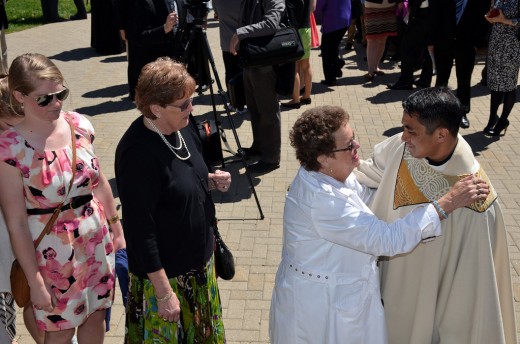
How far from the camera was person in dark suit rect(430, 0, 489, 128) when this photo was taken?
7.16 m

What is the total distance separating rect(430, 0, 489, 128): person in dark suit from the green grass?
1173cm

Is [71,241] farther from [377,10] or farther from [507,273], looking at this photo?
[377,10]

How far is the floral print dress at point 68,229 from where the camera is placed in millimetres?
2688

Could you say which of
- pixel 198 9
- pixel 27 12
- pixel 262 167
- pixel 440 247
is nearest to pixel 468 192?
pixel 440 247

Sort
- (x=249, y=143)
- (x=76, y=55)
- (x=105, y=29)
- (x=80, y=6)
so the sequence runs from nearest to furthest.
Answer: (x=249, y=143) → (x=105, y=29) → (x=76, y=55) → (x=80, y=6)

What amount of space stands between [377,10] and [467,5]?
207cm

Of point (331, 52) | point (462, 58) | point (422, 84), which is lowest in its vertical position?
point (422, 84)

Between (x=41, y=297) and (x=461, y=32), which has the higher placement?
(x=461, y=32)

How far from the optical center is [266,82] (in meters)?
5.71

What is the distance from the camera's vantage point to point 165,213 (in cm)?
261

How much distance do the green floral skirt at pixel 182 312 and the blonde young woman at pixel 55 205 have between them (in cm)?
26

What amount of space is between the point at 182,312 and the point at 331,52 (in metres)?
6.90

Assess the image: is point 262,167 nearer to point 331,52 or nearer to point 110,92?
point 331,52

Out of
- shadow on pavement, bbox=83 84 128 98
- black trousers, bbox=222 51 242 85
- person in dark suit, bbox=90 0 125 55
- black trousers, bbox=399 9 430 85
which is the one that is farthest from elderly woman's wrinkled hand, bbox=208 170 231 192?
person in dark suit, bbox=90 0 125 55
